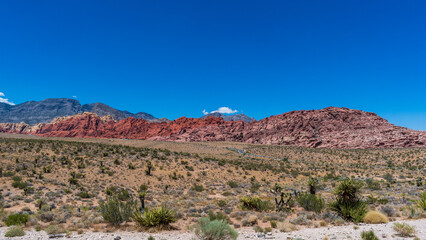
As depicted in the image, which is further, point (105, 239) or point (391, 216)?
point (391, 216)

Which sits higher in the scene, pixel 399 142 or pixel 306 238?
pixel 399 142

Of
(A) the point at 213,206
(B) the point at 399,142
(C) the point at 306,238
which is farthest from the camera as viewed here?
(B) the point at 399,142

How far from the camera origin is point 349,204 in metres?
10.8

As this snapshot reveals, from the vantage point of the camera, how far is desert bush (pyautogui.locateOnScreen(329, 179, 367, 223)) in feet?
33.5

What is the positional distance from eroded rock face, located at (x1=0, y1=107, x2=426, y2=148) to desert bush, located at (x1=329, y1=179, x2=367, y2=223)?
7017 cm

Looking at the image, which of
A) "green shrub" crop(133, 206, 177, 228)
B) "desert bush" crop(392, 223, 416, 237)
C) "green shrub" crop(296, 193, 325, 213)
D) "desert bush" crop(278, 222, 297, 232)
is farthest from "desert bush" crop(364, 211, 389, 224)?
"green shrub" crop(133, 206, 177, 228)

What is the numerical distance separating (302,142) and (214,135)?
157ft

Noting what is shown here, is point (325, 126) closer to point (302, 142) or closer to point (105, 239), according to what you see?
point (302, 142)

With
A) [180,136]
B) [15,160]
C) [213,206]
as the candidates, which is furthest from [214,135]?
[213,206]

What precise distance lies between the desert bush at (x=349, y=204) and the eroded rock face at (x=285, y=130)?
7017cm

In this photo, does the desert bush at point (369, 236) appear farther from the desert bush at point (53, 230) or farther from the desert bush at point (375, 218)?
the desert bush at point (53, 230)

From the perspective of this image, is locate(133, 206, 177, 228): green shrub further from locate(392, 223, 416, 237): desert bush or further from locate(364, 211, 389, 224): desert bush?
locate(364, 211, 389, 224): desert bush

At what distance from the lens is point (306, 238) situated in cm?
775

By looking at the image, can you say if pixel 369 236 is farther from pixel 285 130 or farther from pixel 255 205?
pixel 285 130
